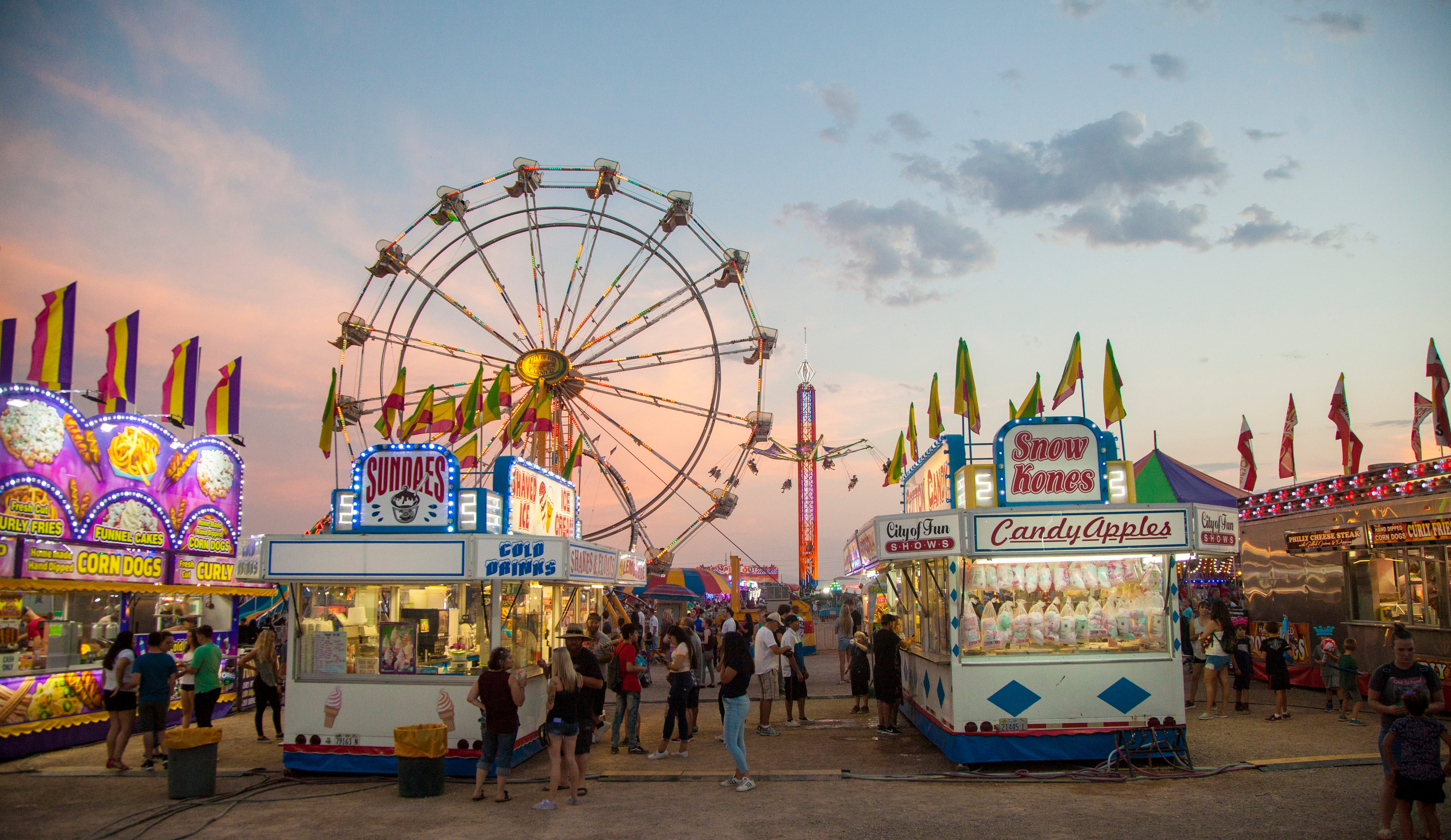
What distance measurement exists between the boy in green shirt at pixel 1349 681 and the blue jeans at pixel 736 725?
8094mm

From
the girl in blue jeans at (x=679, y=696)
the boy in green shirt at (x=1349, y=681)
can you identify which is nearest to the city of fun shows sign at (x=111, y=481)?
the girl in blue jeans at (x=679, y=696)

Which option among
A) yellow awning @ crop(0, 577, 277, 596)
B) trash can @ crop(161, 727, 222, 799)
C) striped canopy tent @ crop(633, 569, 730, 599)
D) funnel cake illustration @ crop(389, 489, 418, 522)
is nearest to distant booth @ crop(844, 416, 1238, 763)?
funnel cake illustration @ crop(389, 489, 418, 522)

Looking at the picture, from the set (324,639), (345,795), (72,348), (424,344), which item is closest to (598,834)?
(345,795)

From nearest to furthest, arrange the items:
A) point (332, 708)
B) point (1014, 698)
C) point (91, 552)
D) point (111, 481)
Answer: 1. point (1014, 698)
2. point (332, 708)
3. point (91, 552)
4. point (111, 481)

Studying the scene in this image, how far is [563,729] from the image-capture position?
26.6ft

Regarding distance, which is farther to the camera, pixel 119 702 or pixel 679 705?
pixel 679 705

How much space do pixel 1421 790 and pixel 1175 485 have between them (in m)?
15.8

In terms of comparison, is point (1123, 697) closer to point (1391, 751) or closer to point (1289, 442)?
point (1391, 751)

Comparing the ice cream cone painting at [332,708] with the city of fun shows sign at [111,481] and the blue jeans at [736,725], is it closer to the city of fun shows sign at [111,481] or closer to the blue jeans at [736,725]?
the blue jeans at [736,725]

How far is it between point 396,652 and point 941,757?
19.7 feet

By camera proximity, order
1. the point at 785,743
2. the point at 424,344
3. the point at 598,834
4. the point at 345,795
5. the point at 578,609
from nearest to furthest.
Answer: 1. the point at 598,834
2. the point at 345,795
3. the point at 785,743
4. the point at 578,609
5. the point at 424,344

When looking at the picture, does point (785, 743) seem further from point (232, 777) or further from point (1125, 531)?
point (232, 777)

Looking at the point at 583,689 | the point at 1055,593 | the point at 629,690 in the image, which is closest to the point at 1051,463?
the point at 1055,593

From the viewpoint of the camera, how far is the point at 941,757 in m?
10.1
